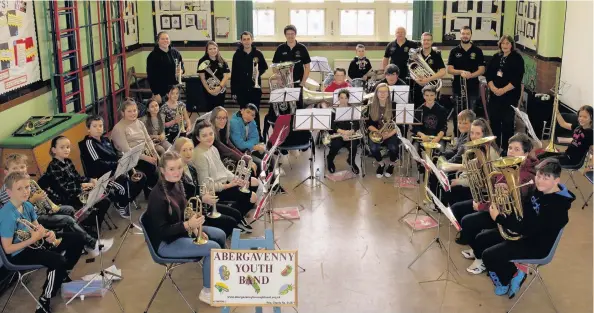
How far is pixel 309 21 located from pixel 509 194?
802cm

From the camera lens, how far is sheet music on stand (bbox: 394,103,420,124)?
25.0 ft

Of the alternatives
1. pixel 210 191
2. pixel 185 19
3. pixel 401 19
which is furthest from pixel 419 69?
pixel 185 19

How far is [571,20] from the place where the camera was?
9531 millimetres

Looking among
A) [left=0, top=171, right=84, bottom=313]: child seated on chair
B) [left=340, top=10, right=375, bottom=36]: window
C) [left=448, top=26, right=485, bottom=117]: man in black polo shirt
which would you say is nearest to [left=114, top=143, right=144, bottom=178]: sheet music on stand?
[left=0, top=171, right=84, bottom=313]: child seated on chair

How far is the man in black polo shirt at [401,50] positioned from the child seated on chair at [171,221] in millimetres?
5811

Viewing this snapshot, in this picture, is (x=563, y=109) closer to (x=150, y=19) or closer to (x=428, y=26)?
(x=428, y=26)

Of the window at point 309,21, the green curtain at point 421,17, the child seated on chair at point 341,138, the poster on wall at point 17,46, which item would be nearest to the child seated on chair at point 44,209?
the poster on wall at point 17,46

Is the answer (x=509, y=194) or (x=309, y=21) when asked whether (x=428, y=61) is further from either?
(x=509, y=194)

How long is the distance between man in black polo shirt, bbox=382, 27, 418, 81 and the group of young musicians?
2 centimetres

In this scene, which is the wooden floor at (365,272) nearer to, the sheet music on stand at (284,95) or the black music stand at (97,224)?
the black music stand at (97,224)

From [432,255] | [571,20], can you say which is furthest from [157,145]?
[571,20]

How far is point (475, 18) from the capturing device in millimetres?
12062

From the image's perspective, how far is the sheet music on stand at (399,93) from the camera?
8.28 meters

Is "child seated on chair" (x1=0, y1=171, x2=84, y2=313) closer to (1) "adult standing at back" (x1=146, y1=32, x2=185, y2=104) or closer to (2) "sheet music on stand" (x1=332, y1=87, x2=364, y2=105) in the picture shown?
(2) "sheet music on stand" (x1=332, y1=87, x2=364, y2=105)
